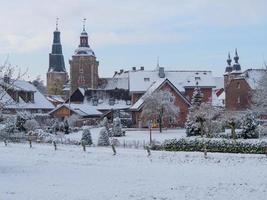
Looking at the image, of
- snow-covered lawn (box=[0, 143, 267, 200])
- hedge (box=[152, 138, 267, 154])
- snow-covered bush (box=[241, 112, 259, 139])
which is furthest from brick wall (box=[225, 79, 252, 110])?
snow-covered lawn (box=[0, 143, 267, 200])

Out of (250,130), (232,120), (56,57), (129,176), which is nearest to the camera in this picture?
(129,176)

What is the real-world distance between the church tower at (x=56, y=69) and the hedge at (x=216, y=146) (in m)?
116

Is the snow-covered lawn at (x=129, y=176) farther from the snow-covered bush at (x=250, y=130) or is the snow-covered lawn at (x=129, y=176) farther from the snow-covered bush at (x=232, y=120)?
the snow-covered bush at (x=250, y=130)

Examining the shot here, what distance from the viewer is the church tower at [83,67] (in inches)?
4382

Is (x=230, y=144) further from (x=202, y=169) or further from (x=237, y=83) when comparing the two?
(x=237, y=83)

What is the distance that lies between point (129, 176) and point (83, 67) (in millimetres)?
91326

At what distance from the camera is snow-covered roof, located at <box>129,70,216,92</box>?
89.1 m

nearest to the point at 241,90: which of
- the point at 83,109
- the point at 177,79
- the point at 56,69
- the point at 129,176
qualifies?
the point at 177,79

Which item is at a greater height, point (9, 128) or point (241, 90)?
point (241, 90)

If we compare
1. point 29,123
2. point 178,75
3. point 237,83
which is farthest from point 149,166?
point 178,75

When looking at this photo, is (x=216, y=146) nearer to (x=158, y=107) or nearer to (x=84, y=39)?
(x=158, y=107)

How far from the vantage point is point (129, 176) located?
22469mm

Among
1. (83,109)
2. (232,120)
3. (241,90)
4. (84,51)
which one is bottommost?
(232,120)

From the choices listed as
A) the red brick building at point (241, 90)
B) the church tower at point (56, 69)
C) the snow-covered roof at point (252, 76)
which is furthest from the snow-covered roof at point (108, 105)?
the church tower at point (56, 69)
